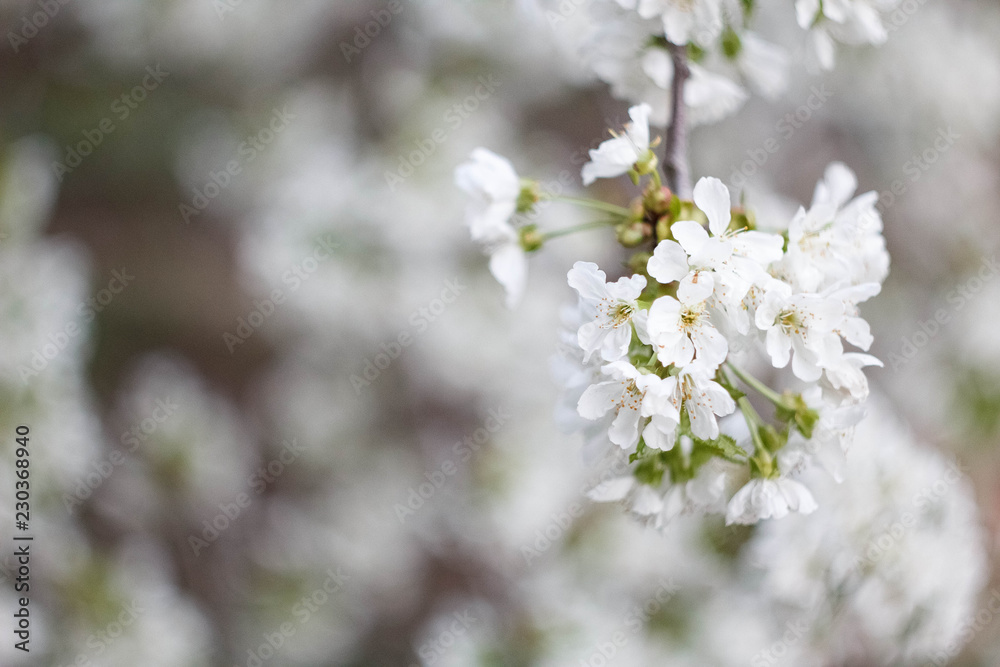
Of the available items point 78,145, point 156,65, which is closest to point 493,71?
point 156,65

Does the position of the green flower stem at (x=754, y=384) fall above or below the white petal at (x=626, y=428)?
below

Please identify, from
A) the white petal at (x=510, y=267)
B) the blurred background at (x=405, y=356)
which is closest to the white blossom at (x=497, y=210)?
the white petal at (x=510, y=267)

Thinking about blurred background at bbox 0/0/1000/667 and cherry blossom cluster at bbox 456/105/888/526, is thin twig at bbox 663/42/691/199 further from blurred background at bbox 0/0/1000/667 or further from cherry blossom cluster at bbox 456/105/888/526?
blurred background at bbox 0/0/1000/667

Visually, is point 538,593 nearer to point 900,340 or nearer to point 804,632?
point 804,632

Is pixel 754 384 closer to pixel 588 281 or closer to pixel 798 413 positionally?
pixel 798 413

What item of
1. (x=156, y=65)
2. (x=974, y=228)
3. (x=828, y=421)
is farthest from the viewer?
(x=156, y=65)

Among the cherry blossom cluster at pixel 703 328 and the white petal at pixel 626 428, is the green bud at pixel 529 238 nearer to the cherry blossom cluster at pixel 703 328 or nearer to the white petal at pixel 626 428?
the cherry blossom cluster at pixel 703 328

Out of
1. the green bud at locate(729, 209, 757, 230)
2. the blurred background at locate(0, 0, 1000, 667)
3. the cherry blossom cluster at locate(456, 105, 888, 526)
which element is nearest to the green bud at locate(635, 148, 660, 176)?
the cherry blossom cluster at locate(456, 105, 888, 526)
